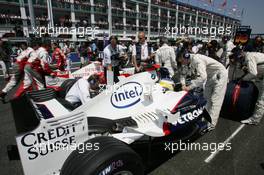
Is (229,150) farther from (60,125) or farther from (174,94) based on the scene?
(60,125)

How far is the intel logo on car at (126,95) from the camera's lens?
2863 millimetres

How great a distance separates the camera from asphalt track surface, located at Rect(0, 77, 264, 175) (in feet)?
8.91

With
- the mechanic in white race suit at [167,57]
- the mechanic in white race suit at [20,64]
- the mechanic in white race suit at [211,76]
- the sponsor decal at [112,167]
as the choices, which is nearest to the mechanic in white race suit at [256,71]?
the mechanic in white race suit at [211,76]

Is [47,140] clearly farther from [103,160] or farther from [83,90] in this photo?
[83,90]

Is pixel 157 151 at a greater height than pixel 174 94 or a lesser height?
lesser

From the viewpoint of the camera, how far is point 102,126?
2496 millimetres

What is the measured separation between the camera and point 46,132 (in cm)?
176

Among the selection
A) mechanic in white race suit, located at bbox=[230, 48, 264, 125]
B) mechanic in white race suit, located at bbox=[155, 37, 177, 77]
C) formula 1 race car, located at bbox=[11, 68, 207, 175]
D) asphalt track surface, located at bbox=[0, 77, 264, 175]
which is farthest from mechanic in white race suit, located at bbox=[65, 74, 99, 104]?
mechanic in white race suit, located at bbox=[230, 48, 264, 125]

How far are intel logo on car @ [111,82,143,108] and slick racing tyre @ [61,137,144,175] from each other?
828 mm

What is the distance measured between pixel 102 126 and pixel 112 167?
2.21 ft

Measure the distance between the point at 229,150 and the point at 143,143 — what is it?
1482 mm

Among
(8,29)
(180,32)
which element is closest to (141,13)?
(180,32)

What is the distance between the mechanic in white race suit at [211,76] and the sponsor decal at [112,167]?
6.85 feet

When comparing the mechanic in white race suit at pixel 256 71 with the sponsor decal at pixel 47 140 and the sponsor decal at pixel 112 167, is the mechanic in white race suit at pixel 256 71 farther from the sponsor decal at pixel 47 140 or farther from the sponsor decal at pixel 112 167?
the sponsor decal at pixel 47 140
